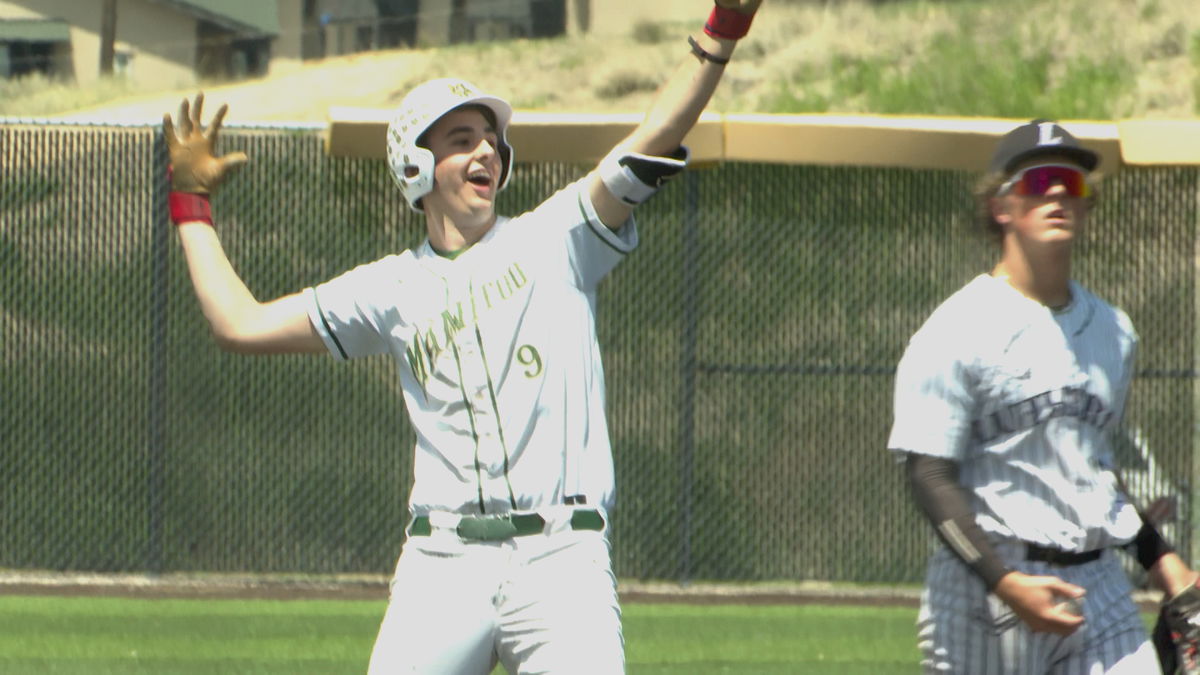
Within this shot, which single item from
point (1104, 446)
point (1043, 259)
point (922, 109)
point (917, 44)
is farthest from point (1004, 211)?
point (917, 44)

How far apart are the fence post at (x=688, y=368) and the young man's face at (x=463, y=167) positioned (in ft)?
28.4

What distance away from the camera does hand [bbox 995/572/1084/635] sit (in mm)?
4051

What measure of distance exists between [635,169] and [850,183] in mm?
9253

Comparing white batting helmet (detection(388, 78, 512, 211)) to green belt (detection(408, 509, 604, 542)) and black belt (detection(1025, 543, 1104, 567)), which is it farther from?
black belt (detection(1025, 543, 1104, 567))

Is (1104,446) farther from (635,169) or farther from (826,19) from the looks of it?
(826,19)

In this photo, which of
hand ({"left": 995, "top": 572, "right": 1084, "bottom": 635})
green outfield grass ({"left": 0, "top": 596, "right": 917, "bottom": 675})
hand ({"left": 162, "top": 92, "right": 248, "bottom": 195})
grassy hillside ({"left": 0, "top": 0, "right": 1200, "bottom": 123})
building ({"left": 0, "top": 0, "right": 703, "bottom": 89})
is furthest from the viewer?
building ({"left": 0, "top": 0, "right": 703, "bottom": 89})

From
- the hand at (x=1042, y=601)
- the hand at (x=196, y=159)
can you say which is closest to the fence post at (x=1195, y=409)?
the hand at (x=1042, y=601)

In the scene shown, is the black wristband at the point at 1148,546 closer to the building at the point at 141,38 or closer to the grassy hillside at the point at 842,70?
the grassy hillside at the point at 842,70

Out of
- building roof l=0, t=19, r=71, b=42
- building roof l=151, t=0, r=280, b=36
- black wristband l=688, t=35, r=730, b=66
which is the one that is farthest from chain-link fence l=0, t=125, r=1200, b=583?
building roof l=151, t=0, r=280, b=36

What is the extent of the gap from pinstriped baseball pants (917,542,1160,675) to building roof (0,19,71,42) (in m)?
53.3

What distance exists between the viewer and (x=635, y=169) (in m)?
4.14

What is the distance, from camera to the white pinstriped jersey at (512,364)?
4.16 meters

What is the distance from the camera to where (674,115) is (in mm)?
Answer: 4152

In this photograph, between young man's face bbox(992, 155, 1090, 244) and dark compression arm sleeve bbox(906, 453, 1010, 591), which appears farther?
young man's face bbox(992, 155, 1090, 244)
